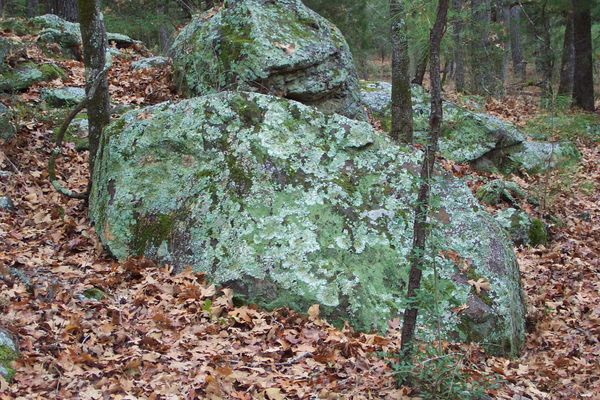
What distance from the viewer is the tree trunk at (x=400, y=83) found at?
8656 millimetres

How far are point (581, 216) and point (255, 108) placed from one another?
591 centimetres

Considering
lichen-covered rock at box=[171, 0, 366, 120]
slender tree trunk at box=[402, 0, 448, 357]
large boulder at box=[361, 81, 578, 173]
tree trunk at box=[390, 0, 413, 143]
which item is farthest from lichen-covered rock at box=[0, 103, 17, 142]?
large boulder at box=[361, 81, 578, 173]

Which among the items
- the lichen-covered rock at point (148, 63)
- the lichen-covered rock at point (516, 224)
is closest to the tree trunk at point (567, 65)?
the lichen-covered rock at point (516, 224)

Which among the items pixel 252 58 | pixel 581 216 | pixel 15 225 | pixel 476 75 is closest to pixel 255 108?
pixel 252 58

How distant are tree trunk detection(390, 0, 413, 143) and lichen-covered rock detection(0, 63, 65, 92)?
5678 mm

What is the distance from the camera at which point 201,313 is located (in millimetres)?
5180

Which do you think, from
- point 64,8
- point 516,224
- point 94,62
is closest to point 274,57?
point 94,62

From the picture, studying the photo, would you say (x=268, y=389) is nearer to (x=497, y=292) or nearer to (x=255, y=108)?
(x=497, y=292)

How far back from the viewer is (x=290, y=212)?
5859 millimetres

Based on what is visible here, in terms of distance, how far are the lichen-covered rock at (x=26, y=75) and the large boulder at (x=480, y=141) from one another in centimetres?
561

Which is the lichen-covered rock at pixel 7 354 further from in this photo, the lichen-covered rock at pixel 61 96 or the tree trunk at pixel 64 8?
the tree trunk at pixel 64 8

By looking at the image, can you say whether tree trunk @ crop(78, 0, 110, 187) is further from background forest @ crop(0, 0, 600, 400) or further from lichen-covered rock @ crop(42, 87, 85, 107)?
lichen-covered rock @ crop(42, 87, 85, 107)

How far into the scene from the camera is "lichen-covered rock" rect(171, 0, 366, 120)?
26.6ft

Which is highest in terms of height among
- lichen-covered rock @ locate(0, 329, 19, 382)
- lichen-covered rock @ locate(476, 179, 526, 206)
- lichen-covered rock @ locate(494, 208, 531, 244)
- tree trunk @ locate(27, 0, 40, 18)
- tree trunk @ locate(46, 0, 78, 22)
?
tree trunk @ locate(27, 0, 40, 18)
